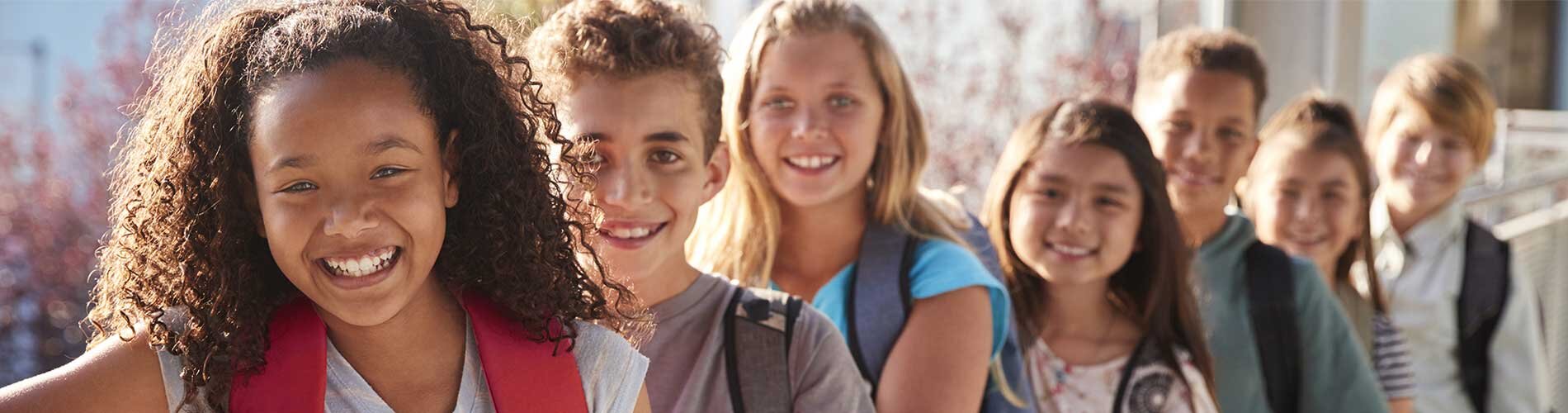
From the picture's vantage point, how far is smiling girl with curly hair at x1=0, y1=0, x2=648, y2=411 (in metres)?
1.49

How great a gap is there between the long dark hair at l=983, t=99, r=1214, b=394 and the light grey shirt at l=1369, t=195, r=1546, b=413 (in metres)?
1.34

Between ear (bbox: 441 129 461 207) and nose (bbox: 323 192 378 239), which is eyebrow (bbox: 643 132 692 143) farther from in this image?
nose (bbox: 323 192 378 239)

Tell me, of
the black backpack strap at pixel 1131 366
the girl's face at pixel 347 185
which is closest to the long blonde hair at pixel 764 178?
the black backpack strap at pixel 1131 366

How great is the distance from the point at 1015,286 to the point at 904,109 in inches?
18.7

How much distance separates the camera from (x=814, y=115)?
2.57m

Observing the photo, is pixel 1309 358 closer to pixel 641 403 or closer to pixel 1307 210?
pixel 1307 210

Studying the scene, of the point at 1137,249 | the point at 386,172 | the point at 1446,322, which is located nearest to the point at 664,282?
the point at 386,172

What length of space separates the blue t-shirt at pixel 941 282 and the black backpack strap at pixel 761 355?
316 mm

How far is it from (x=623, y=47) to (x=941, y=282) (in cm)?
66

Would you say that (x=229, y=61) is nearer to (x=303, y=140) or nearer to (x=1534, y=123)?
(x=303, y=140)

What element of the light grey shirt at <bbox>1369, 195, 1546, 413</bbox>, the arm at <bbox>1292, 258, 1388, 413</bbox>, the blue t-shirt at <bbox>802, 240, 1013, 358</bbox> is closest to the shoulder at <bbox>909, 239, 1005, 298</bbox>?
the blue t-shirt at <bbox>802, 240, 1013, 358</bbox>

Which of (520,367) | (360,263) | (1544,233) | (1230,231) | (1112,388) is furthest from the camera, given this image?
(1544,233)

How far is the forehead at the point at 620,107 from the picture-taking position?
2055 mm

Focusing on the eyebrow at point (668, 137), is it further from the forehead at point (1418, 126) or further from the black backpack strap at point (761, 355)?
the forehead at point (1418, 126)
